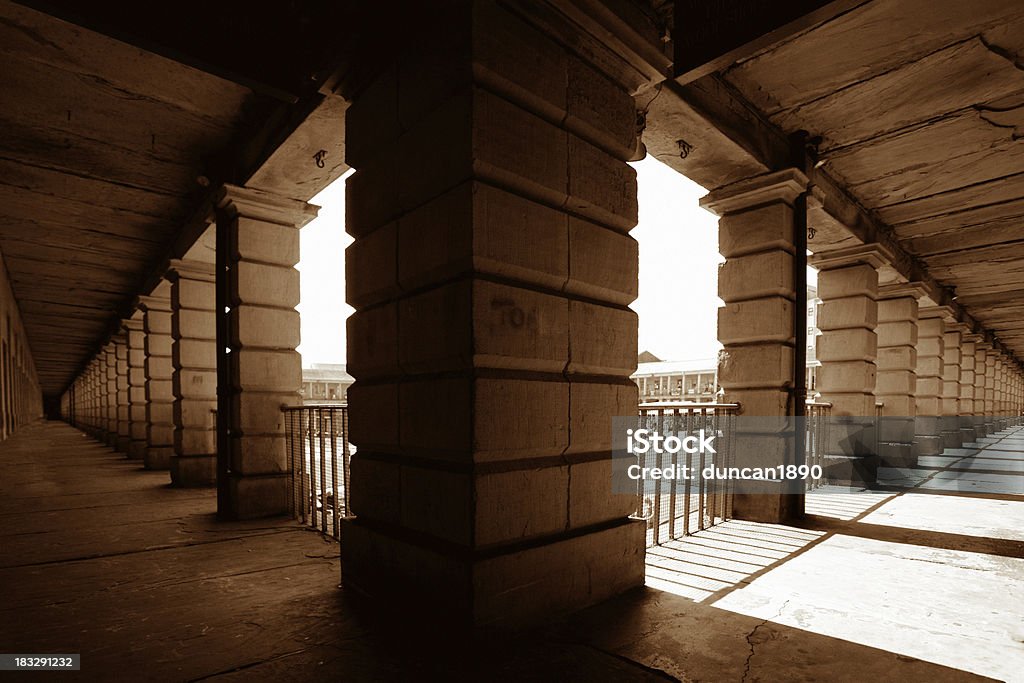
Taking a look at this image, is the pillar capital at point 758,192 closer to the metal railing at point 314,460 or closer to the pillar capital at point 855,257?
the pillar capital at point 855,257

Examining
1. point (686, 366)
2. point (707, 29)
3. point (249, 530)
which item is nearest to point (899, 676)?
point (707, 29)

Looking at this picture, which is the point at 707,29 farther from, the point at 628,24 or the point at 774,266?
the point at 774,266

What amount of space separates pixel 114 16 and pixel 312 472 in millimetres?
3838

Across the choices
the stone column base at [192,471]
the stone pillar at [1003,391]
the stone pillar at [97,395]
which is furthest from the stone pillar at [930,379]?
the stone pillar at [97,395]

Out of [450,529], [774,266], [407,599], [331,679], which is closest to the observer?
[331,679]

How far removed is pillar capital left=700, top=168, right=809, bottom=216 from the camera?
16.4 feet

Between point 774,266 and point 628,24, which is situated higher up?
point 628,24

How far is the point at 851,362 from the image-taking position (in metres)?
7.20

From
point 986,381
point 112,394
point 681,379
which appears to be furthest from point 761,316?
point 681,379

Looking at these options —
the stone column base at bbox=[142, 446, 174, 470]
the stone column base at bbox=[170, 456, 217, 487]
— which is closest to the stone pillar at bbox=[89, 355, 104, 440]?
the stone column base at bbox=[142, 446, 174, 470]

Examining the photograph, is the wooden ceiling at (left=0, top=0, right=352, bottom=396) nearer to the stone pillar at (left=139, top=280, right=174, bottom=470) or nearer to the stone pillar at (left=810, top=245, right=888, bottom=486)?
the stone pillar at (left=139, top=280, right=174, bottom=470)

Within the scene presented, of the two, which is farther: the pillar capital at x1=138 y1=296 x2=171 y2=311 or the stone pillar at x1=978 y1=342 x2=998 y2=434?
the stone pillar at x1=978 y1=342 x2=998 y2=434

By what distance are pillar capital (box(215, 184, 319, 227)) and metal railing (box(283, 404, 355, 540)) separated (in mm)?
2061

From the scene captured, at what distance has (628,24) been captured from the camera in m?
3.00
